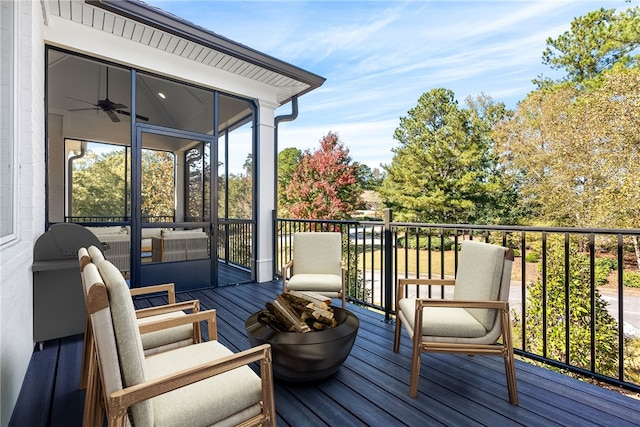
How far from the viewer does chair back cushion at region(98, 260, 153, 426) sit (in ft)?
3.04

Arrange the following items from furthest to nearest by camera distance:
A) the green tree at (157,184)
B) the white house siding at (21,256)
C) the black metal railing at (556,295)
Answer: the green tree at (157,184)
the black metal railing at (556,295)
the white house siding at (21,256)

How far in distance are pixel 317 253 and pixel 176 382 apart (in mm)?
2630

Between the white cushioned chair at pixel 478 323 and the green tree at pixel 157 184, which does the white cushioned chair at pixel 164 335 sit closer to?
the white cushioned chair at pixel 478 323

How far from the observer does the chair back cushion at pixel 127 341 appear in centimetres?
93

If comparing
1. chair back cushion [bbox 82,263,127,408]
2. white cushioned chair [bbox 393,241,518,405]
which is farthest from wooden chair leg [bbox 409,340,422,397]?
chair back cushion [bbox 82,263,127,408]

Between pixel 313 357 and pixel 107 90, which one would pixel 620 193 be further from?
pixel 107 90

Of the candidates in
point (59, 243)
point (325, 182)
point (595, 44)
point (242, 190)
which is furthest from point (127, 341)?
point (595, 44)

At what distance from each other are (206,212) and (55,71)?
2450 mm

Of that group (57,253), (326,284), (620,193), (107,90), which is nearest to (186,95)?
(107,90)

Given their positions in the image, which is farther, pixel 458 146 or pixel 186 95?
pixel 458 146

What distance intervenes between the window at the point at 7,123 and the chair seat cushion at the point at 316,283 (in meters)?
2.16

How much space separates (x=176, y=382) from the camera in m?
1.00

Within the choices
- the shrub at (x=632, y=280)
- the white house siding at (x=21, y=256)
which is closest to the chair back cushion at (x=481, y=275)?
the white house siding at (x=21, y=256)

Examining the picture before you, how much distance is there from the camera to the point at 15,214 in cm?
191
